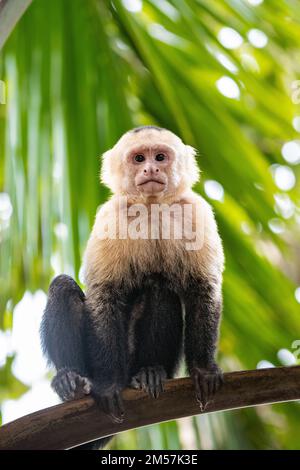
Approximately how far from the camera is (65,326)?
8.67ft

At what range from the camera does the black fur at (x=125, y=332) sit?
2555 mm

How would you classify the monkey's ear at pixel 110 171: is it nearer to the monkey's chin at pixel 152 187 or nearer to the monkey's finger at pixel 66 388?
the monkey's chin at pixel 152 187

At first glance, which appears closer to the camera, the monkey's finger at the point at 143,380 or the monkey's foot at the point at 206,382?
the monkey's foot at the point at 206,382

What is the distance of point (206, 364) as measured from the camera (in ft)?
8.34

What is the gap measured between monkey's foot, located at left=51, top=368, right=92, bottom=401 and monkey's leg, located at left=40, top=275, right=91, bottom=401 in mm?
22

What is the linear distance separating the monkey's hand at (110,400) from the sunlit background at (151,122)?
270 mm

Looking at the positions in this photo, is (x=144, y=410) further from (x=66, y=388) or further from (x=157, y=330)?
(x=157, y=330)

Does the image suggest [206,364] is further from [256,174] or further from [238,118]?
[238,118]

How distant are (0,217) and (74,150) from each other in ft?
1.20

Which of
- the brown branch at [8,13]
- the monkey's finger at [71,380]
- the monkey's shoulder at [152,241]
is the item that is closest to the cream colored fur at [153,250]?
the monkey's shoulder at [152,241]
